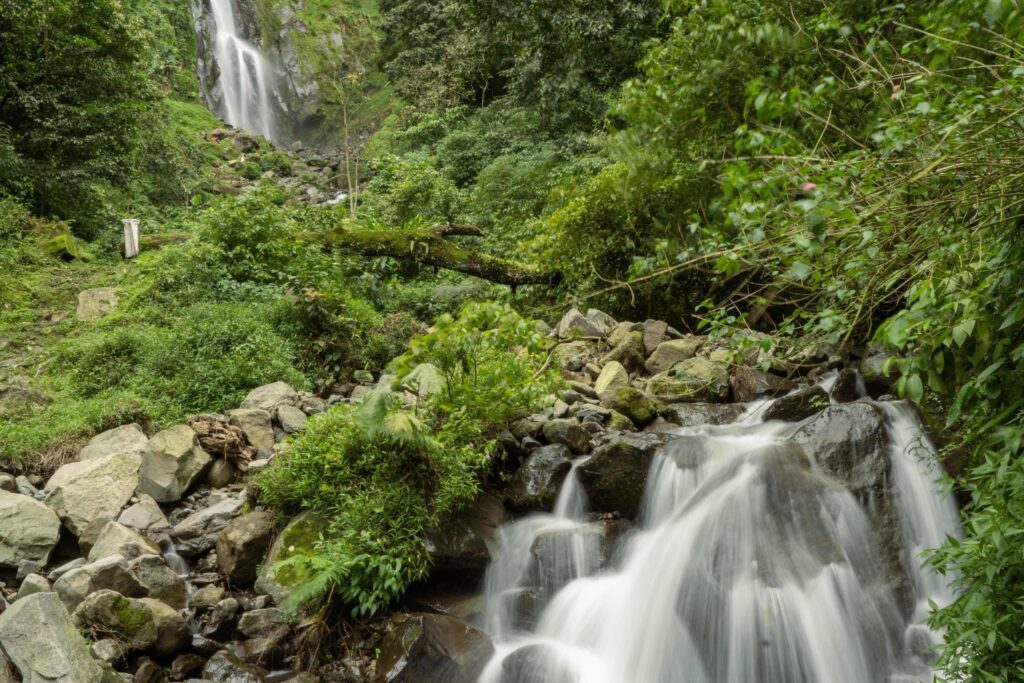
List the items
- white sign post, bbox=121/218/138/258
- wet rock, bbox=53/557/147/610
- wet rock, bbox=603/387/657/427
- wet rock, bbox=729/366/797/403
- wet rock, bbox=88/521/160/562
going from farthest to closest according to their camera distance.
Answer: white sign post, bbox=121/218/138/258 → wet rock, bbox=729/366/797/403 → wet rock, bbox=603/387/657/427 → wet rock, bbox=88/521/160/562 → wet rock, bbox=53/557/147/610

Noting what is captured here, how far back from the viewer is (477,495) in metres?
6.35

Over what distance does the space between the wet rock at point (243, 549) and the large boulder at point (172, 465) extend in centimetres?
110

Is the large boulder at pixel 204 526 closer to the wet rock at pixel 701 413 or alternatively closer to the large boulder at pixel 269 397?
the large boulder at pixel 269 397

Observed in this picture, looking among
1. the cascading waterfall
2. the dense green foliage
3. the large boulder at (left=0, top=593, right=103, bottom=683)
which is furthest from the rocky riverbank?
the cascading waterfall

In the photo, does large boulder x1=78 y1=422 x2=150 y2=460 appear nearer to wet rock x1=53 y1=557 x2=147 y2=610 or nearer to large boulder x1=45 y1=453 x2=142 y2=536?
large boulder x1=45 y1=453 x2=142 y2=536

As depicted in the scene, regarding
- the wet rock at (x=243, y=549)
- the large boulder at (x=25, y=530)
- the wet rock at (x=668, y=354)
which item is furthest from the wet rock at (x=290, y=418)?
the wet rock at (x=668, y=354)

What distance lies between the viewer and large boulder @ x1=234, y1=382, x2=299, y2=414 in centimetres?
825

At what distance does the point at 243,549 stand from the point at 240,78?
3605 centimetres

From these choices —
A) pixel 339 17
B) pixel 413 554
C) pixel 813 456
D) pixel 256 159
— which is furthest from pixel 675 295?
pixel 339 17

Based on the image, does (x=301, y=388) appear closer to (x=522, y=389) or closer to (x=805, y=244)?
(x=522, y=389)

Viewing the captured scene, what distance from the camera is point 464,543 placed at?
5.88 m

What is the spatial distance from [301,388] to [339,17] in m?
37.4

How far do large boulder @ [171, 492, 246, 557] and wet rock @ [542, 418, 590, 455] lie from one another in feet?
10.2

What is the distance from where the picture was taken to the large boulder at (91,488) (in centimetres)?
611
